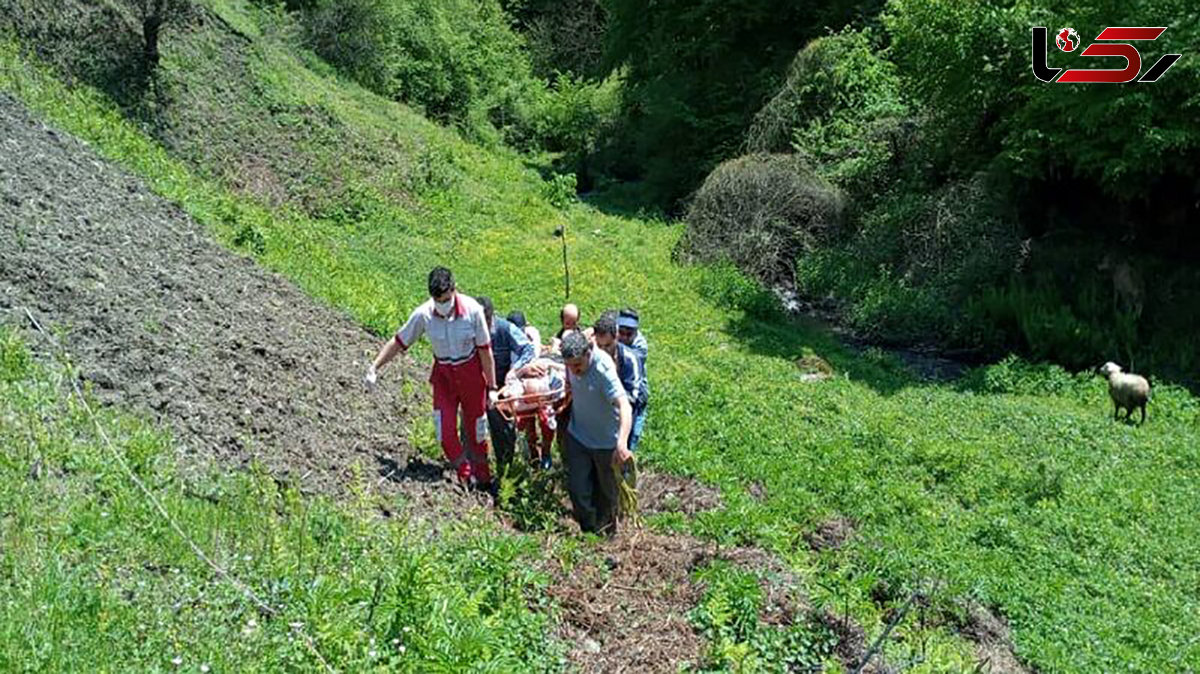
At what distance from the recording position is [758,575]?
6.89 metres

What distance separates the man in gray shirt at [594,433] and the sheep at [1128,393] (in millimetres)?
9123

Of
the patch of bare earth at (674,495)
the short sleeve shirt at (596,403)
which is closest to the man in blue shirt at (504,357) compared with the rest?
the short sleeve shirt at (596,403)

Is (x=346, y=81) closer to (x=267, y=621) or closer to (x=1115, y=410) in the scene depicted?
(x=1115, y=410)

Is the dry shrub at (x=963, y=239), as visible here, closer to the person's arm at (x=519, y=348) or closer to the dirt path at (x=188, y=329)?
the dirt path at (x=188, y=329)

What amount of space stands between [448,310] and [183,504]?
87.9 inches

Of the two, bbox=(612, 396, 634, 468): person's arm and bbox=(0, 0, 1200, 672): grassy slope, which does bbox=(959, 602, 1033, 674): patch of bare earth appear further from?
bbox=(612, 396, 634, 468): person's arm

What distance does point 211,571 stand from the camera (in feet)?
17.7

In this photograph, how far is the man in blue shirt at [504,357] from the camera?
26.7 ft

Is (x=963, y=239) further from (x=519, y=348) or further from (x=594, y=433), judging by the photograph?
(x=594, y=433)

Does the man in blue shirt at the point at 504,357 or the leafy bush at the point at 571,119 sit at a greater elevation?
the man in blue shirt at the point at 504,357

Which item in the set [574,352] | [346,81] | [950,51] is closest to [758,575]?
[574,352]

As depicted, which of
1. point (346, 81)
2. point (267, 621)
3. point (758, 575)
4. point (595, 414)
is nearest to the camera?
point (267, 621)

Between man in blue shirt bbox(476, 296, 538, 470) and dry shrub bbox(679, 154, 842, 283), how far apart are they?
528 inches

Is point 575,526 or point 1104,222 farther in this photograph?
point 1104,222
